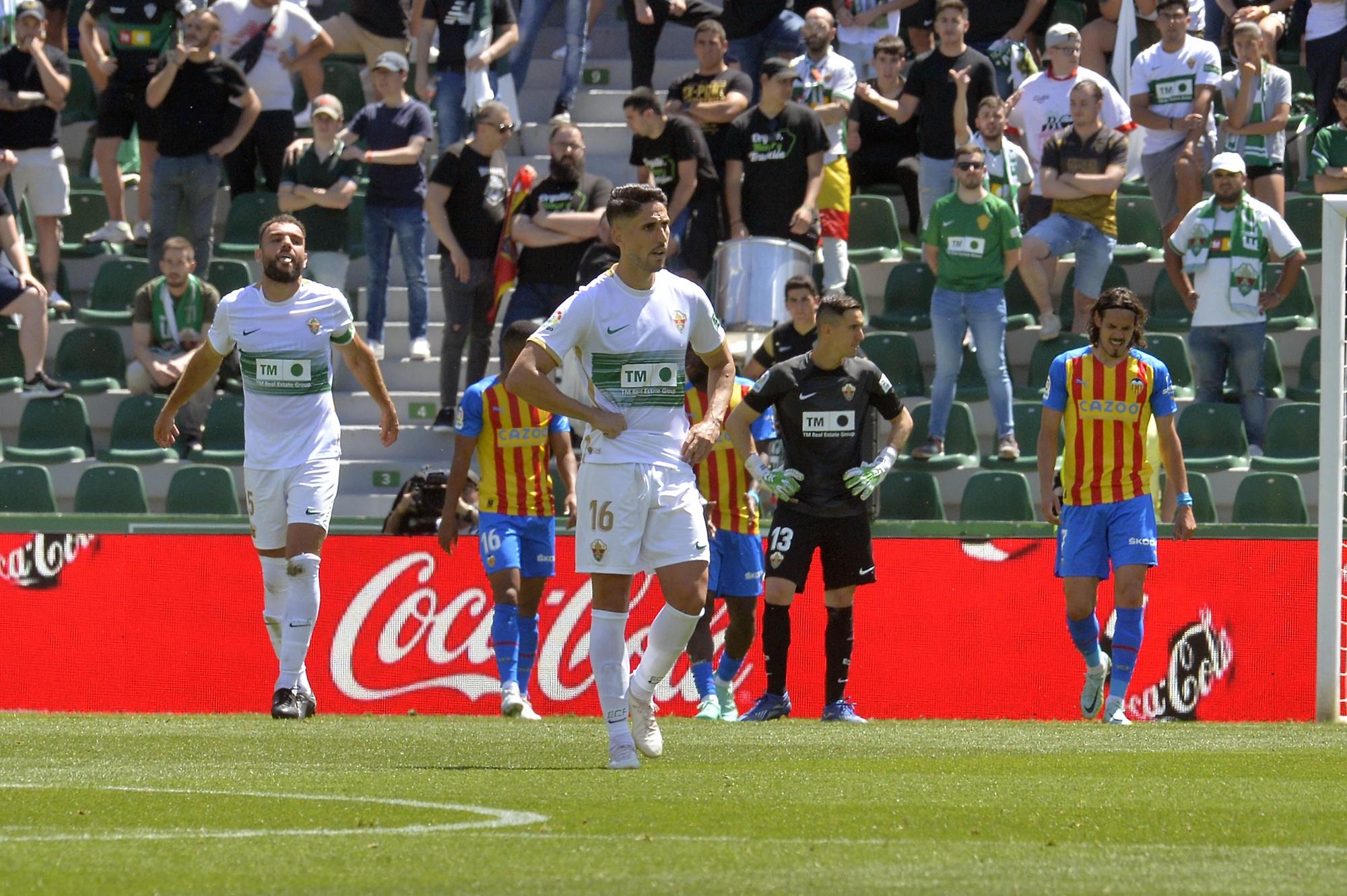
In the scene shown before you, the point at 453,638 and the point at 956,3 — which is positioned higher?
the point at 956,3

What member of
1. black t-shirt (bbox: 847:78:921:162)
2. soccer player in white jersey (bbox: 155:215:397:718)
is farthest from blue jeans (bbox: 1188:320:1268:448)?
soccer player in white jersey (bbox: 155:215:397:718)

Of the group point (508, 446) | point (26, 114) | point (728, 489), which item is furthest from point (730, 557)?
point (26, 114)

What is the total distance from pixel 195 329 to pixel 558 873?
11.2 meters

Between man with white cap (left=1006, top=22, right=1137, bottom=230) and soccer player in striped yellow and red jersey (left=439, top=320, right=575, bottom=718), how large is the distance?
574 cm

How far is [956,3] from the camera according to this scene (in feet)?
52.3

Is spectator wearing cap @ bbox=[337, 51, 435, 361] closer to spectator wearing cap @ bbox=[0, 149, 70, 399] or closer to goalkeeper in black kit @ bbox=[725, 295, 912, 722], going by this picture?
spectator wearing cap @ bbox=[0, 149, 70, 399]

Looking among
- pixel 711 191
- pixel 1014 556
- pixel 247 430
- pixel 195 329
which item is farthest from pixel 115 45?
pixel 1014 556

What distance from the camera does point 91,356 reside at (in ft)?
54.0

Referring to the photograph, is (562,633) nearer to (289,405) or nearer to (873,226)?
(289,405)

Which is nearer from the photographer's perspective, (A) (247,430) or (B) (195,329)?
(A) (247,430)

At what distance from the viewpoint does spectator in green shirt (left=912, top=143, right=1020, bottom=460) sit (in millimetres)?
14406

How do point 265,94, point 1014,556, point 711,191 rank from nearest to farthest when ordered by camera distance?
1. point 1014,556
2. point 711,191
3. point 265,94

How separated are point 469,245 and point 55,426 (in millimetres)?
3613

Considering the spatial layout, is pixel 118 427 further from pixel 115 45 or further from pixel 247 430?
pixel 247 430
